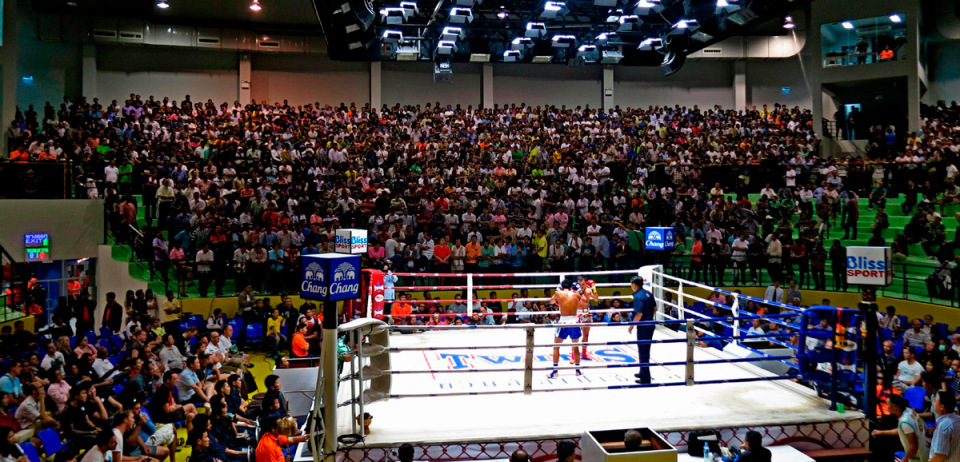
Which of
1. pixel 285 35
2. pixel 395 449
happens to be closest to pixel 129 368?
pixel 395 449

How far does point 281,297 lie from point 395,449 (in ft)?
33.7

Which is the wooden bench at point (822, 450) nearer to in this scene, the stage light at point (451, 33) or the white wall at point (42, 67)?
the stage light at point (451, 33)

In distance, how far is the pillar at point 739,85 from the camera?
102 feet

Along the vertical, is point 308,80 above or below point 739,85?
below

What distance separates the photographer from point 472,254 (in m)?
16.1

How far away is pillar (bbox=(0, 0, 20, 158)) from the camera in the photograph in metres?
19.1

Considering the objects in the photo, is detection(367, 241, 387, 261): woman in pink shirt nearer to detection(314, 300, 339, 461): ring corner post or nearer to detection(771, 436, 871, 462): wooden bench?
detection(314, 300, 339, 461): ring corner post

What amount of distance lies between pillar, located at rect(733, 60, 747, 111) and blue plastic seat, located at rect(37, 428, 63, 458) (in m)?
29.6

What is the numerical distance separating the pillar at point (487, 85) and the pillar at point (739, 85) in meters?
11.3

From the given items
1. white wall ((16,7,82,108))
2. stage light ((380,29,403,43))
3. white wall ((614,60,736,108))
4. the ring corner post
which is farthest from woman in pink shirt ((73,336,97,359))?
white wall ((614,60,736,108))

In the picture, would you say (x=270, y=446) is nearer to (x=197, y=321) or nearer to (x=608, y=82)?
(x=197, y=321)

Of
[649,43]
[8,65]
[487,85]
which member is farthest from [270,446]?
[487,85]

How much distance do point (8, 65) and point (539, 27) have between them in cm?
1495

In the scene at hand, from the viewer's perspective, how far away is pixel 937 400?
245 inches
